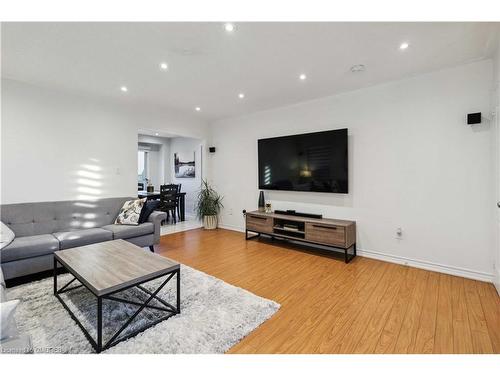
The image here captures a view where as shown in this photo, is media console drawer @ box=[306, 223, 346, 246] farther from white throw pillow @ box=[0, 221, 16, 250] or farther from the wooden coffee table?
white throw pillow @ box=[0, 221, 16, 250]

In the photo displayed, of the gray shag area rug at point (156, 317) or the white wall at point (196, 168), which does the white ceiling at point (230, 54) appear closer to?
the gray shag area rug at point (156, 317)

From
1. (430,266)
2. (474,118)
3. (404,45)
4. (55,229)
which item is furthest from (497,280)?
(55,229)

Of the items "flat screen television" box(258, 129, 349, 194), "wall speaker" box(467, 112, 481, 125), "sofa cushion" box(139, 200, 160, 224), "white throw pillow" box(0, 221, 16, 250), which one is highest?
"wall speaker" box(467, 112, 481, 125)

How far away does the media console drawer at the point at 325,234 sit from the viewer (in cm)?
331

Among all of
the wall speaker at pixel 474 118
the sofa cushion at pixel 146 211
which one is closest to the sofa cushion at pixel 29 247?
the sofa cushion at pixel 146 211

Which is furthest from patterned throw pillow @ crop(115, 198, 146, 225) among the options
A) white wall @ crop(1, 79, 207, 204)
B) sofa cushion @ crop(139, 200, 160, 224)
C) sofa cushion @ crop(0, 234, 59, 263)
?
sofa cushion @ crop(0, 234, 59, 263)

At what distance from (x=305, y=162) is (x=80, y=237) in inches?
133

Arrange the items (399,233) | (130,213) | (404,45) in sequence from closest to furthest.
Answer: (404,45)
(399,233)
(130,213)

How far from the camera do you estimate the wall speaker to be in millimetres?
2641

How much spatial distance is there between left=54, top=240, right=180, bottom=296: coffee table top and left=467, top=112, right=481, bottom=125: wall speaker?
3.44 metres

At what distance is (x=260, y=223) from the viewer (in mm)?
4301

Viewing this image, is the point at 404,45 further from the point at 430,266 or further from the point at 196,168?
the point at 196,168

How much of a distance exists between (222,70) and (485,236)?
360 centimetres
